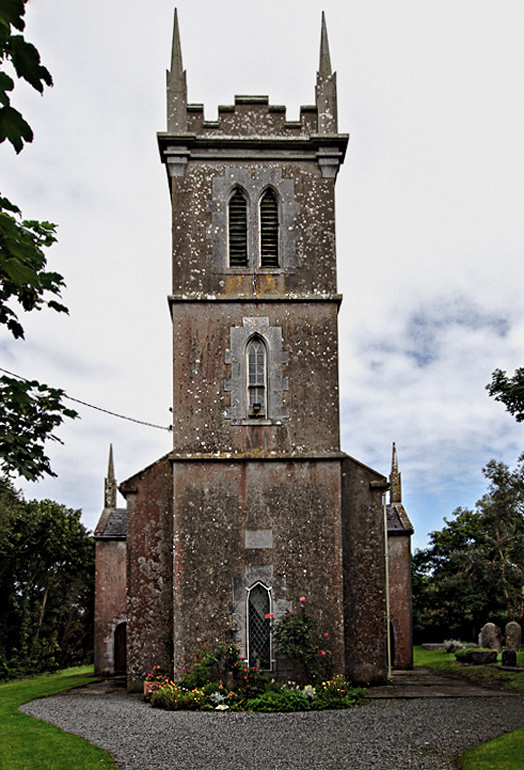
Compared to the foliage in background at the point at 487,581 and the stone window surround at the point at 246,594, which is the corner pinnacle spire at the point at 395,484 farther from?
the stone window surround at the point at 246,594

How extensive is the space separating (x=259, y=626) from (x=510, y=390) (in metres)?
8.96

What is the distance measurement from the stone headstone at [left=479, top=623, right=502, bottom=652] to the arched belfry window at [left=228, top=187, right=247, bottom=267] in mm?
19823

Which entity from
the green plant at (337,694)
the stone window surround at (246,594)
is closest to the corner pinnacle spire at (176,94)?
the stone window surround at (246,594)

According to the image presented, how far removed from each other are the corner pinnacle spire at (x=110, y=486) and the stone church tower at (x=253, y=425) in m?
12.1

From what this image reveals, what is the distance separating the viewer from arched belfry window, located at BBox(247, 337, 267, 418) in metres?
18.3

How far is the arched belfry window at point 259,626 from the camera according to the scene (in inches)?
668

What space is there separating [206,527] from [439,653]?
20.8 m

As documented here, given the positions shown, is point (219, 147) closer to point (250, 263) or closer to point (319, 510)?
point (250, 263)

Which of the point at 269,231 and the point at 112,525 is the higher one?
the point at 269,231

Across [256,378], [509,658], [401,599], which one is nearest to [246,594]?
[256,378]

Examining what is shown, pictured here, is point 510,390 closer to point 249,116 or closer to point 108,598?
point 249,116

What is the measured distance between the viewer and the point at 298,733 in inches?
503

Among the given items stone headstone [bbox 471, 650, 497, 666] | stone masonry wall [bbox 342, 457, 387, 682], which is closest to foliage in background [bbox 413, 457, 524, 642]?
stone headstone [bbox 471, 650, 497, 666]

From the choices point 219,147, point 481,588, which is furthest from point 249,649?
point 481,588
